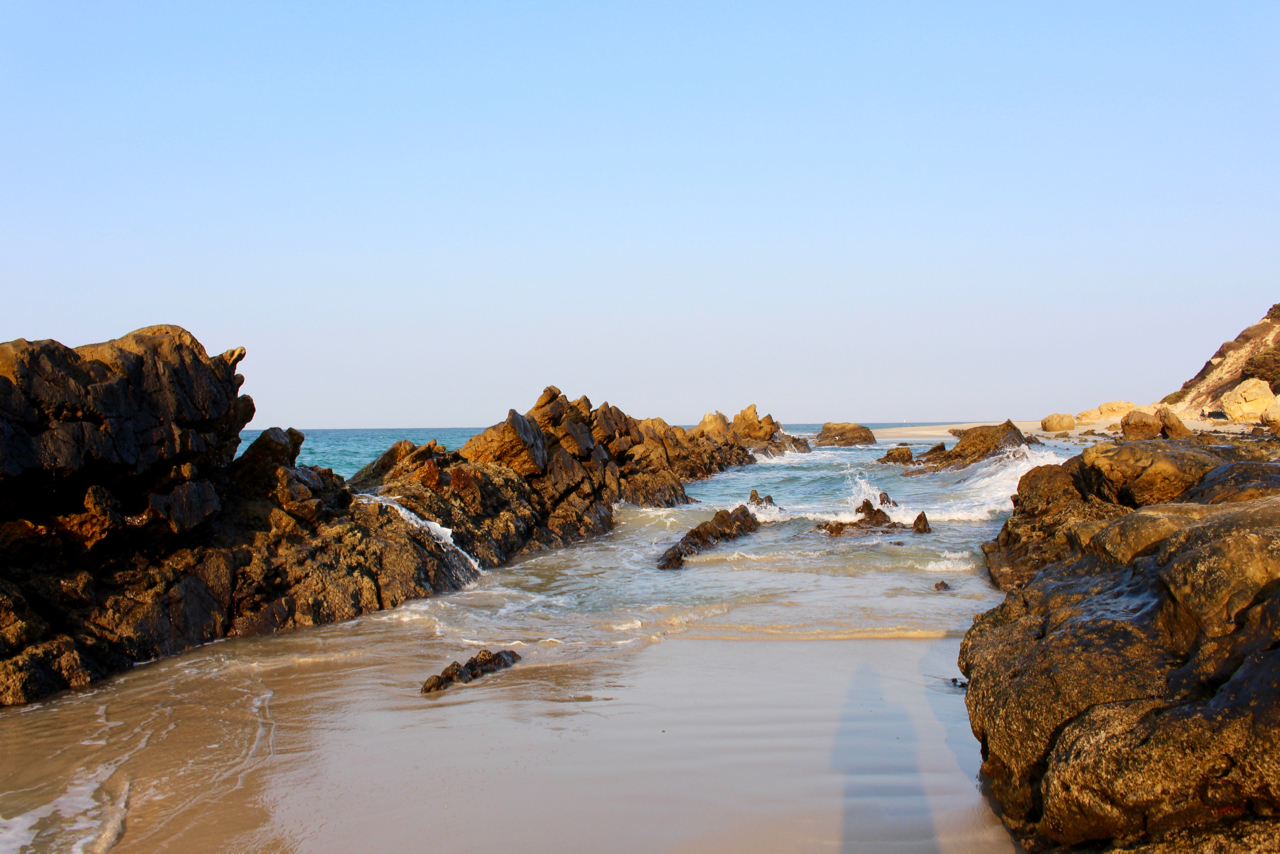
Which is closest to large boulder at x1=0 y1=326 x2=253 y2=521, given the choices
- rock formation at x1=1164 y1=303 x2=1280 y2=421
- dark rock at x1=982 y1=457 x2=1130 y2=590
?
dark rock at x1=982 y1=457 x2=1130 y2=590

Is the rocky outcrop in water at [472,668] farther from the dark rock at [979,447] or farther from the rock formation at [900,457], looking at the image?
Answer: the rock formation at [900,457]

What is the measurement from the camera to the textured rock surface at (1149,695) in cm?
238

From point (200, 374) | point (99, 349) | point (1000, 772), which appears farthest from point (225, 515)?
point (1000, 772)

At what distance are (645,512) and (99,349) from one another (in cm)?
1258

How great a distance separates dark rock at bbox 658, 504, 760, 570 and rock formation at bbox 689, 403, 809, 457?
25454 mm

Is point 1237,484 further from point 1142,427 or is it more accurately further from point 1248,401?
point 1248,401

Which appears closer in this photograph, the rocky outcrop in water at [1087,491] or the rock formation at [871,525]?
the rocky outcrop in water at [1087,491]

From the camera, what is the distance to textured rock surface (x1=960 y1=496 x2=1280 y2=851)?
2.38 meters

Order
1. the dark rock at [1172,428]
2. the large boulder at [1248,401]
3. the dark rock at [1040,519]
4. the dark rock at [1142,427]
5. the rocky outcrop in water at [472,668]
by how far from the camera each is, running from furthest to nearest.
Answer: the large boulder at [1248,401] < the dark rock at [1142,427] < the dark rock at [1172,428] < the dark rock at [1040,519] < the rocky outcrop in water at [472,668]

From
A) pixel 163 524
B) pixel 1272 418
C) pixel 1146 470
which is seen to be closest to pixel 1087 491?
pixel 1146 470

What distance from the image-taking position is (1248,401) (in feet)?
133

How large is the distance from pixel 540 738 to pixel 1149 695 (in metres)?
3.41

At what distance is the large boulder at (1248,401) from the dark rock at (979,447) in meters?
16.7

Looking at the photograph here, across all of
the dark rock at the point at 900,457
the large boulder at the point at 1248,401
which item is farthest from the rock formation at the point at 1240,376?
the dark rock at the point at 900,457
